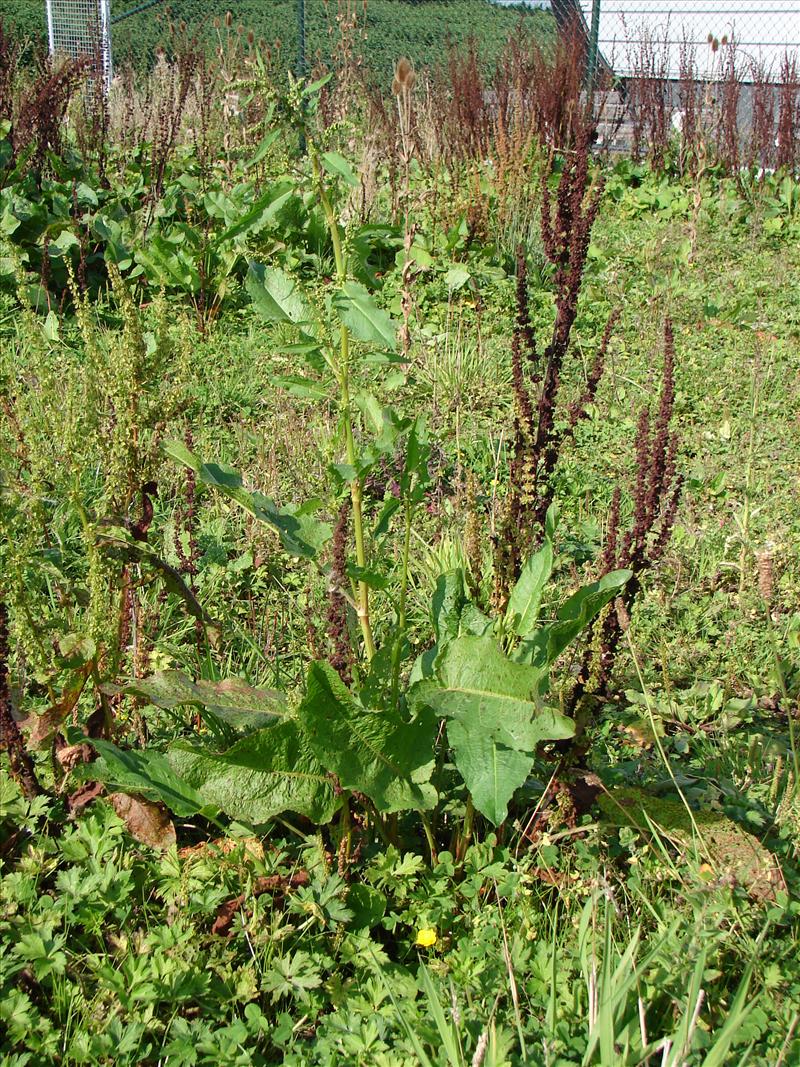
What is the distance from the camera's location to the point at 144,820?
195 cm

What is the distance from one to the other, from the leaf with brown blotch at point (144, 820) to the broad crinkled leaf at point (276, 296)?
98cm

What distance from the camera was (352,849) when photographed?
76.8 inches

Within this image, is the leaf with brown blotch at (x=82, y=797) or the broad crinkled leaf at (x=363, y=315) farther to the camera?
the leaf with brown blotch at (x=82, y=797)

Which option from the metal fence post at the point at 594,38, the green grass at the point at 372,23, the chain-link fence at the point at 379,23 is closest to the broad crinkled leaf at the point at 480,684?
the metal fence post at the point at 594,38

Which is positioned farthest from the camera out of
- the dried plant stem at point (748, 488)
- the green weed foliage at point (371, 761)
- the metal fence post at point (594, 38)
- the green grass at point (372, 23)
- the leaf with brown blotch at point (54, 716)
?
the green grass at point (372, 23)

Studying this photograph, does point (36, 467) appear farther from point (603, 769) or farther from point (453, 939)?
point (603, 769)

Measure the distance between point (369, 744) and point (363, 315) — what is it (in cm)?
77

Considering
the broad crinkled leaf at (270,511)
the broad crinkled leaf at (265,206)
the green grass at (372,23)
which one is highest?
the green grass at (372,23)

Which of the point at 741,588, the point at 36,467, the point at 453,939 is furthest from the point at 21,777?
the point at 741,588

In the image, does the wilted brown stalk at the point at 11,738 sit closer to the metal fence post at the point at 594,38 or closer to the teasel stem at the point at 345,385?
the teasel stem at the point at 345,385

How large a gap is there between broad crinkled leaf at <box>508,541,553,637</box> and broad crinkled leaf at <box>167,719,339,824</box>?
51cm

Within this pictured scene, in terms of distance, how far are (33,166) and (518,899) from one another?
18.2 feet

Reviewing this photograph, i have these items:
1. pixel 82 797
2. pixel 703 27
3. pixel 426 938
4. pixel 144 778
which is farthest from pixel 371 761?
pixel 703 27

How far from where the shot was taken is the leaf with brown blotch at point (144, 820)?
6.38 ft
